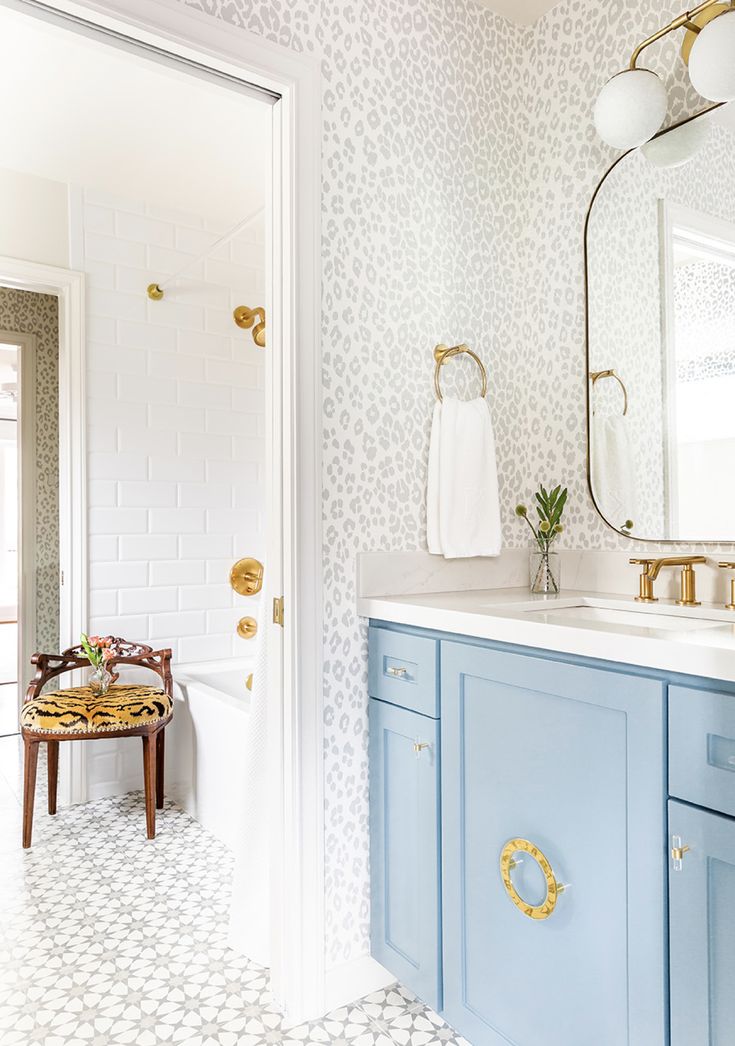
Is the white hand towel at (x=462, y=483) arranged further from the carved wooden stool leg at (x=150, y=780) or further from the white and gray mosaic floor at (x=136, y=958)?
the carved wooden stool leg at (x=150, y=780)

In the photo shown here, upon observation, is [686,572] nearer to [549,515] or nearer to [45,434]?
[549,515]

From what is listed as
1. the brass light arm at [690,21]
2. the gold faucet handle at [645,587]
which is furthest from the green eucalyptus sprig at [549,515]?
the brass light arm at [690,21]

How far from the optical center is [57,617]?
3.83 metres

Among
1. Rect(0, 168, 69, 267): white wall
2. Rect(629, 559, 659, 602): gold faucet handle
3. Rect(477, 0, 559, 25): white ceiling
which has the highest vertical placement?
Rect(477, 0, 559, 25): white ceiling

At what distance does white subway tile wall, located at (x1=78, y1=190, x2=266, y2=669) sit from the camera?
3.06 metres

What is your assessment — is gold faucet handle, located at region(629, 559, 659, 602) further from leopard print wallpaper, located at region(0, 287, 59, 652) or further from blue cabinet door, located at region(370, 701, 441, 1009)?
leopard print wallpaper, located at region(0, 287, 59, 652)

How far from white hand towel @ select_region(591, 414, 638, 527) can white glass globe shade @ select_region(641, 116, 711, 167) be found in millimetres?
609

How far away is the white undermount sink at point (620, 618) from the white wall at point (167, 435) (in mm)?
2002

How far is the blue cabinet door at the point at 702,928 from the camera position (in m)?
0.98

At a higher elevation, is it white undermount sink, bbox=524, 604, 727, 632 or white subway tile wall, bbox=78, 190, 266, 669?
white subway tile wall, bbox=78, 190, 266, 669

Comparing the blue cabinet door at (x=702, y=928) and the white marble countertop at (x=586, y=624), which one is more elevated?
the white marble countertop at (x=586, y=624)

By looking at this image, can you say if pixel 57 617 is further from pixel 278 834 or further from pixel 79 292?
pixel 278 834

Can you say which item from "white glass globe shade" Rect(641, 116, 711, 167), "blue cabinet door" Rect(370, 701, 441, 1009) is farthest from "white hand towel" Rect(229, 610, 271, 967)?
"white glass globe shade" Rect(641, 116, 711, 167)

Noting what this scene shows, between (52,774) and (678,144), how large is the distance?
2985mm
